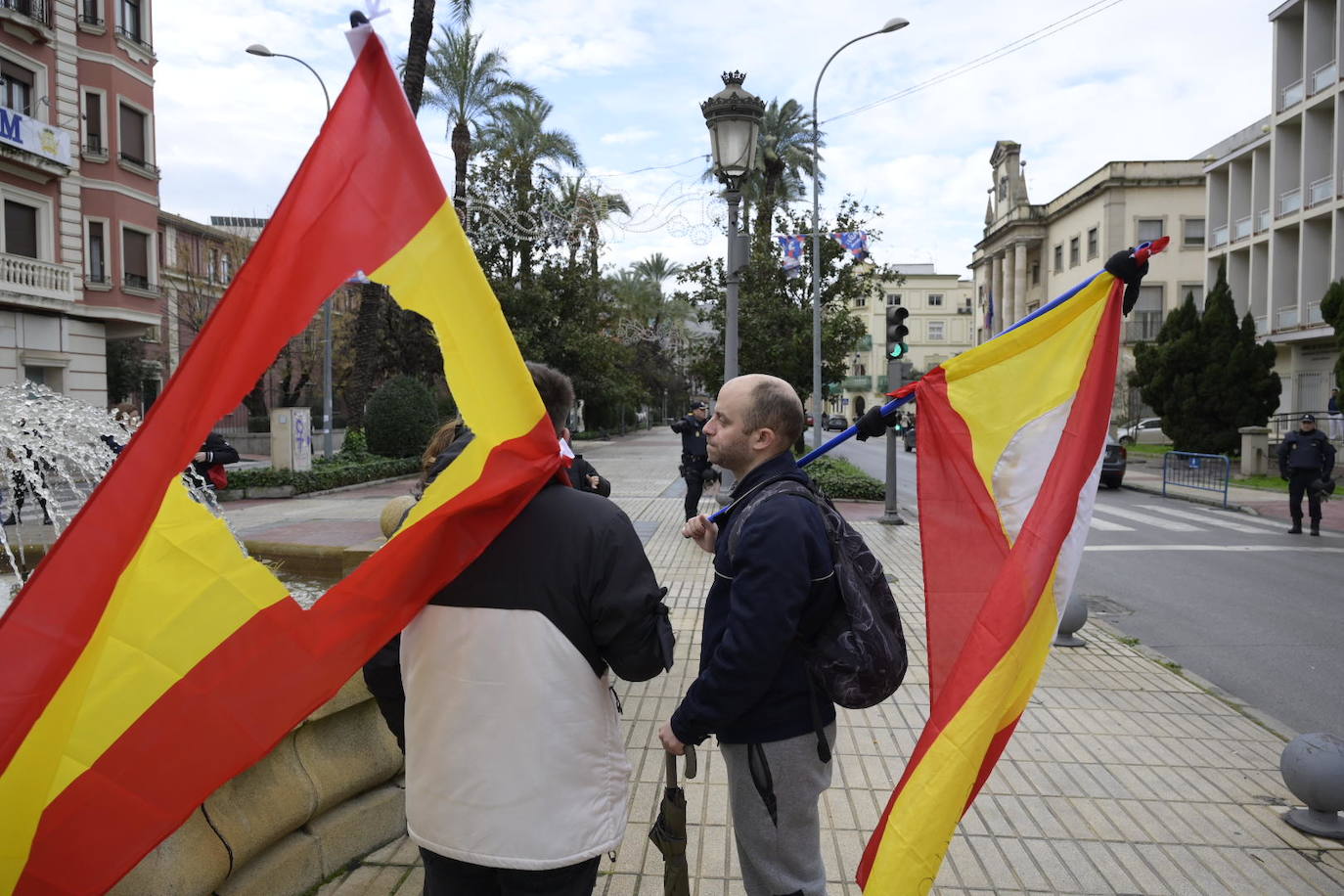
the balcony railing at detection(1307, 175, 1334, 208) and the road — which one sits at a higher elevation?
the balcony railing at detection(1307, 175, 1334, 208)

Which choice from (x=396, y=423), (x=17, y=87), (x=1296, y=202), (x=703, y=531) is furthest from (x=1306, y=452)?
(x=17, y=87)

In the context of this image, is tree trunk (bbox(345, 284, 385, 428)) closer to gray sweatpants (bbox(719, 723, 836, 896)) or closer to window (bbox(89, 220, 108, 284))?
window (bbox(89, 220, 108, 284))

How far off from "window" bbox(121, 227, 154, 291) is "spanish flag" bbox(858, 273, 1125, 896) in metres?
28.8

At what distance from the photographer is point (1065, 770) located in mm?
4648

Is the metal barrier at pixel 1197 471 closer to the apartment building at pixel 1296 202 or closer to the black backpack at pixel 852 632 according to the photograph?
the apartment building at pixel 1296 202

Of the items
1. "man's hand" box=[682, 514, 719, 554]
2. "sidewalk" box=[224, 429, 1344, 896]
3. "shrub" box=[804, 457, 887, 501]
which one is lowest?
"sidewalk" box=[224, 429, 1344, 896]

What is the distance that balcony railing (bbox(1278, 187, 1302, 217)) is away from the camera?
31.6 m

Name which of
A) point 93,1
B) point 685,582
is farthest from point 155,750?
point 93,1

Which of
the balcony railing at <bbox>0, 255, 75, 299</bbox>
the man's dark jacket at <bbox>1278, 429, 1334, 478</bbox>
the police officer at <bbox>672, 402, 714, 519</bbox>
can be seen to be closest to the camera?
the police officer at <bbox>672, 402, 714, 519</bbox>

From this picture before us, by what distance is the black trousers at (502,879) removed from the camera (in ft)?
7.24

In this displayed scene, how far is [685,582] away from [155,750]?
25.3ft

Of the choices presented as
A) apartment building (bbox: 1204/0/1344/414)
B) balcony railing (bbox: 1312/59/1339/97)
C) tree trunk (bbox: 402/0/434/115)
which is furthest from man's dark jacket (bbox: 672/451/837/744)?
balcony railing (bbox: 1312/59/1339/97)

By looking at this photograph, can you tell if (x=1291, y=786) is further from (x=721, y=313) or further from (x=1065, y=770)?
(x=721, y=313)

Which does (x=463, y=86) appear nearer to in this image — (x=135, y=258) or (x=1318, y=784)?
(x=135, y=258)
